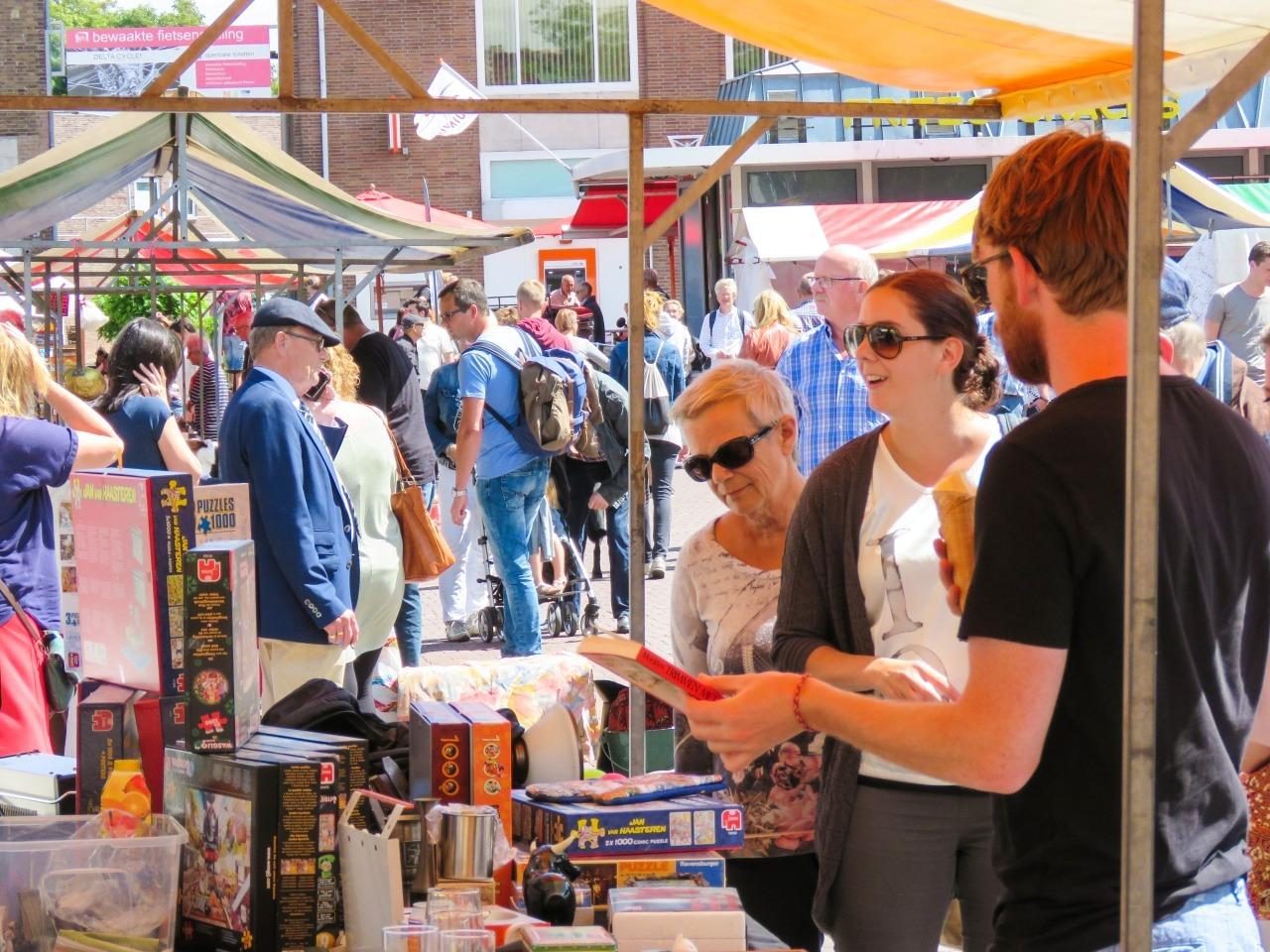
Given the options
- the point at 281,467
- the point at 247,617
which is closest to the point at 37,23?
the point at 281,467

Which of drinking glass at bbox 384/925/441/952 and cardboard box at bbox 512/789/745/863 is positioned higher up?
cardboard box at bbox 512/789/745/863

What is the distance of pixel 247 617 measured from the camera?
2529 mm

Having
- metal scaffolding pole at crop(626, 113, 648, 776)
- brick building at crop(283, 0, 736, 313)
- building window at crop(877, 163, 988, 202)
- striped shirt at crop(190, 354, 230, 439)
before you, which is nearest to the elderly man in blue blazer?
metal scaffolding pole at crop(626, 113, 648, 776)

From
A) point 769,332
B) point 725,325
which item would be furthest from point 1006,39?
point 725,325

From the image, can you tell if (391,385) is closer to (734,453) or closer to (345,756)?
(734,453)

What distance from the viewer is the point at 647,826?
2561mm

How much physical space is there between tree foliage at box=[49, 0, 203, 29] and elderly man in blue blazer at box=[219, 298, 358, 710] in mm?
81121

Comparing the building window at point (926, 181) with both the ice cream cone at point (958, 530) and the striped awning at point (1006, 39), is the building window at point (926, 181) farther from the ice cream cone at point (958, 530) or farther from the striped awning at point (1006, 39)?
the ice cream cone at point (958, 530)

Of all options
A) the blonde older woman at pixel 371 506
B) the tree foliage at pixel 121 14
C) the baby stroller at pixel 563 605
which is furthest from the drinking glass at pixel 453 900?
the tree foliage at pixel 121 14

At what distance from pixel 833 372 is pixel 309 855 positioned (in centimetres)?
415

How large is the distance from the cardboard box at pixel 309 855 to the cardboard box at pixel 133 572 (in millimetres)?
263

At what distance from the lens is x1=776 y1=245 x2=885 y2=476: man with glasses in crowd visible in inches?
240

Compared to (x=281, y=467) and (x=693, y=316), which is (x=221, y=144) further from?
(x=693, y=316)

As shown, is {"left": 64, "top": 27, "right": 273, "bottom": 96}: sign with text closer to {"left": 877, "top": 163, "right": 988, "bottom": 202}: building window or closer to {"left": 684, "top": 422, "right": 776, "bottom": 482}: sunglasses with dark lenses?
{"left": 877, "top": 163, "right": 988, "bottom": 202}: building window
